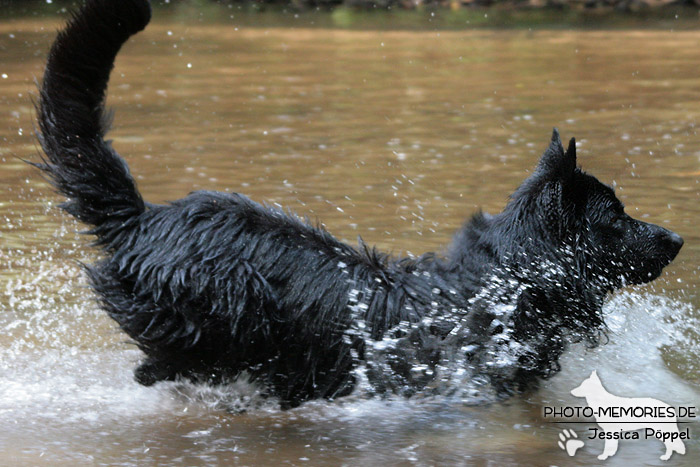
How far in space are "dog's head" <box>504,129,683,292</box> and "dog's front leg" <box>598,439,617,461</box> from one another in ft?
2.14

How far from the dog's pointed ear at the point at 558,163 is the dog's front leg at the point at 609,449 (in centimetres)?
108

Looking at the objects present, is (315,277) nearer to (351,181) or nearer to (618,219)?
(618,219)

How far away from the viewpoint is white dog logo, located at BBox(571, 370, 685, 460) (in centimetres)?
366

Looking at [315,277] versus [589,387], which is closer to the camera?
[315,277]

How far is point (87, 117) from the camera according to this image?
3.70 meters

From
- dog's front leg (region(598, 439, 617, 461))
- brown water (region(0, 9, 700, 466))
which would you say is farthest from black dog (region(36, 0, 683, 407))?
dog's front leg (region(598, 439, 617, 461))

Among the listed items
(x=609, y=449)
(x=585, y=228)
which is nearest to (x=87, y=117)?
(x=585, y=228)

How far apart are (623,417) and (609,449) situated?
30 cm

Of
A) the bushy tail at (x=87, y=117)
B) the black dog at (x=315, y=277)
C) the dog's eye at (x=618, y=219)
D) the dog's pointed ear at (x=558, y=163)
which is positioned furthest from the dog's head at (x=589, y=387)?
the bushy tail at (x=87, y=117)

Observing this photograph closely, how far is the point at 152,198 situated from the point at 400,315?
340 cm

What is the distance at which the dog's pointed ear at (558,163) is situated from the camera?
3725 millimetres

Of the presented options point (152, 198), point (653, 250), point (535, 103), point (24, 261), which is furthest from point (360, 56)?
point (653, 250)

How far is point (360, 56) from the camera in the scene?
14.0 m

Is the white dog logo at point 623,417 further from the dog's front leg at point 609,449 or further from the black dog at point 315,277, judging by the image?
the black dog at point 315,277
